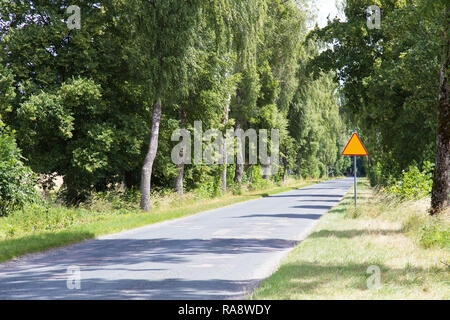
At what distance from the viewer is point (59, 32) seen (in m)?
20.2

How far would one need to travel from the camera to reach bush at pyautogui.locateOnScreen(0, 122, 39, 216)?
15.5 m

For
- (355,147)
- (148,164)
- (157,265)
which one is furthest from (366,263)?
(148,164)

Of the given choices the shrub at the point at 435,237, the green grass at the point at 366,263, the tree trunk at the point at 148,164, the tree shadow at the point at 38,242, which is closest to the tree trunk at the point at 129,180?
the tree trunk at the point at 148,164

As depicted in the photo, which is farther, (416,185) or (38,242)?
(416,185)

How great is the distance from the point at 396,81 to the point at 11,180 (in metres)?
14.2

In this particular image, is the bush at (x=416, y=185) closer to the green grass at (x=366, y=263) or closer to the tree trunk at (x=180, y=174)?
the green grass at (x=366, y=263)

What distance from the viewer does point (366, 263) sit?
8602 millimetres

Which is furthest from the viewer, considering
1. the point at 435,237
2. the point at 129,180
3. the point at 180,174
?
the point at 129,180

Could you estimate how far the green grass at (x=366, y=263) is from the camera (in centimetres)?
650

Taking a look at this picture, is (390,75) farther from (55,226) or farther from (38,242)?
(38,242)

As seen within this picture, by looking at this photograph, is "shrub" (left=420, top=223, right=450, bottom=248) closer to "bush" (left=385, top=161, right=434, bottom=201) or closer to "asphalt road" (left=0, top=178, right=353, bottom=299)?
"asphalt road" (left=0, top=178, right=353, bottom=299)

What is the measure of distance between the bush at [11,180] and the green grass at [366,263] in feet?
32.8

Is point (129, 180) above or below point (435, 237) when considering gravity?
above

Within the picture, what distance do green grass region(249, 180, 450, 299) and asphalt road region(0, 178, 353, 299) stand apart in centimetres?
62
